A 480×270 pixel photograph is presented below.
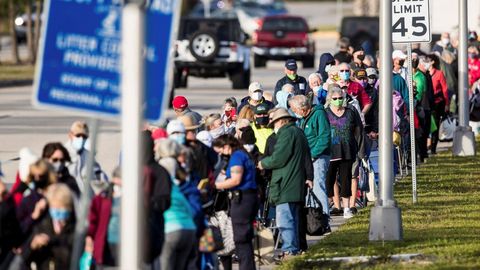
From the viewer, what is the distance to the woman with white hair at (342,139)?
2069 centimetres

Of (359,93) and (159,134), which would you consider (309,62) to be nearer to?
(359,93)

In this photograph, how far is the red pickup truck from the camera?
58.8 m

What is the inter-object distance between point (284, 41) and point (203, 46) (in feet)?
53.3

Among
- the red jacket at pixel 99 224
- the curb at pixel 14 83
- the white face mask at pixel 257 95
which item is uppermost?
the curb at pixel 14 83

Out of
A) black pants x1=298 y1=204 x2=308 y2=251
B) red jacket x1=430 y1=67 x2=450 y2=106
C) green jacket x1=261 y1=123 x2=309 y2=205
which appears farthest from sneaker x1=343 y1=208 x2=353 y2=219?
red jacket x1=430 y1=67 x2=450 y2=106

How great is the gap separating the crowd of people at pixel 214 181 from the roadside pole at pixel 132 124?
5.01 ft

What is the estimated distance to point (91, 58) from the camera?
10.8 m

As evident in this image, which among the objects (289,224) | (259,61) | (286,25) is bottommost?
(289,224)

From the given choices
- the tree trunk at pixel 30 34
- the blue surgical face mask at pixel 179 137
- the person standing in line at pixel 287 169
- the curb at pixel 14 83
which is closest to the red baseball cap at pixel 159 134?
the blue surgical face mask at pixel 179 137

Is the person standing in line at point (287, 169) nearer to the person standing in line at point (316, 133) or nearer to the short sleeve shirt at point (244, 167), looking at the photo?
the short sleeve shirt at point (244, 167)

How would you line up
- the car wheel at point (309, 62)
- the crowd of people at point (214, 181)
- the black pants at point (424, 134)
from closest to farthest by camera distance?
1. the crowd of people at point (214, 181)
2. the black pants at point (424, 134)
3. the car wheel at point (309, 62)

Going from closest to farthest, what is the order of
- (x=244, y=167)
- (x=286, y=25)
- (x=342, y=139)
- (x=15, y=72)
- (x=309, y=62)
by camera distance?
(x=244, y=167) → (x=342, y=139) → (x=15, y=72) → (x=309, y=62) → (x=286, y=25)

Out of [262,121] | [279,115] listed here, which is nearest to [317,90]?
[262,121]

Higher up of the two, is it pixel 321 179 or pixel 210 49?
pixel 210 49
